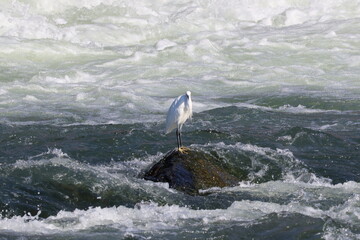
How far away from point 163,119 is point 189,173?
3.54 m

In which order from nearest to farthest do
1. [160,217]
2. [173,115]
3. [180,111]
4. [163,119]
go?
[160,217]
[180,111]
[173,115]
[163,119]

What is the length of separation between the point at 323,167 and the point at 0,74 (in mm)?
7921

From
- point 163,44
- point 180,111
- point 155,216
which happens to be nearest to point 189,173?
point 180,111

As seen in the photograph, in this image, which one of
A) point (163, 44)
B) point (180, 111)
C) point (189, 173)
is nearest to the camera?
point (189, 173)

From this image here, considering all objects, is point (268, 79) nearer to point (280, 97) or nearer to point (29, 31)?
point (280, 97)

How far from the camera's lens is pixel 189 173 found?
264 inches

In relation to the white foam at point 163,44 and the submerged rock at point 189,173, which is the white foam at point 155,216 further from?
the white foam at point 163,44

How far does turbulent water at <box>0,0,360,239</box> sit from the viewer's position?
574 centimetres

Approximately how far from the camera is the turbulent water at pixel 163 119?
5.74 m

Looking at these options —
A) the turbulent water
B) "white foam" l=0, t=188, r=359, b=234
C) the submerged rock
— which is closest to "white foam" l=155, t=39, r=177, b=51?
the turbulent water

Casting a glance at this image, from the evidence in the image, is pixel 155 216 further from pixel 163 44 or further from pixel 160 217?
pixel 163 44

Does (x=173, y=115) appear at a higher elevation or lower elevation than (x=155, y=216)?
higher

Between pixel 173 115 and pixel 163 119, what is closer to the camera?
pixel 173 115

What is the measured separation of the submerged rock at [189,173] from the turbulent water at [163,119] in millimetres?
134
